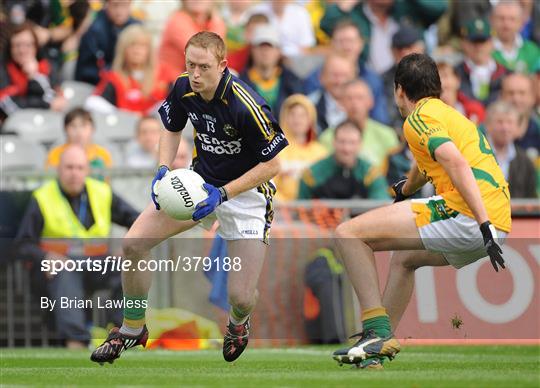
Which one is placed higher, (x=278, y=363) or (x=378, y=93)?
(x=378, y=93)

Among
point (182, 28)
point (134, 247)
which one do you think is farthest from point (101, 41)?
point (134, 247)

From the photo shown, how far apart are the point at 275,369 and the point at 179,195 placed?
1426mm

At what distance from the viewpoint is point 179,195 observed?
865cm

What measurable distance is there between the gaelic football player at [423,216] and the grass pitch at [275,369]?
0.37 metres

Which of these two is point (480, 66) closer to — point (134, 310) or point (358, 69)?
point (358, 69)

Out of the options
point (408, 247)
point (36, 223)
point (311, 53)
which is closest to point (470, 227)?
point (408, 247)

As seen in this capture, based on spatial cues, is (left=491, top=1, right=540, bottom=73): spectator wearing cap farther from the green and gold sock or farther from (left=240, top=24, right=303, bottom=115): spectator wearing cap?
the green and gold sock

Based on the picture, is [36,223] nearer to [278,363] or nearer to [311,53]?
[278,363]

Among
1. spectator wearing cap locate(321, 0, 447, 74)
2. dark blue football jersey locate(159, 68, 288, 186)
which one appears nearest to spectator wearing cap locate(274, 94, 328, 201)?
spectator wearing cap locate(321, 0, 447, 74)

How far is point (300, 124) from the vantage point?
47.9ft

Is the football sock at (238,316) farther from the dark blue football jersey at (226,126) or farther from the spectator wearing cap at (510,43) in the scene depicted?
the spectator wearing cap at (510,43)

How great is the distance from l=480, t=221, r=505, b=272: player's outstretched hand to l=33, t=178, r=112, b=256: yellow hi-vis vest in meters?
4.91

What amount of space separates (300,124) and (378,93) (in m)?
1.94

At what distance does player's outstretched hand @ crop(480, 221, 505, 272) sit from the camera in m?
8.02
